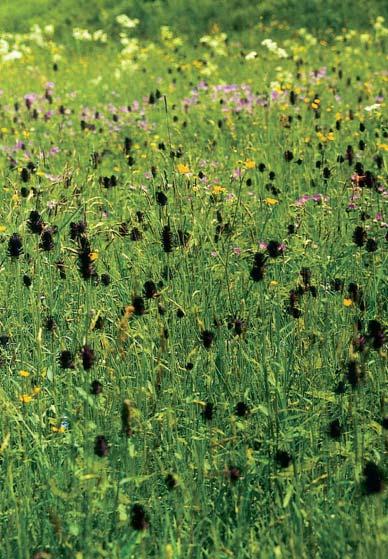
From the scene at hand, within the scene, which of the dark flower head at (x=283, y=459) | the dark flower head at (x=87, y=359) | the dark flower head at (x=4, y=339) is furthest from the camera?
the dark flower head at (x=4, y=339)

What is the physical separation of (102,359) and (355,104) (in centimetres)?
482

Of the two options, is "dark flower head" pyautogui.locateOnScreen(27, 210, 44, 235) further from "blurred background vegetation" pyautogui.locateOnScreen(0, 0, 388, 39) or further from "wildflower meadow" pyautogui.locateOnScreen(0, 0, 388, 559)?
"blurred background vegetation" pyautogui.locateOnScreen(0, 0, 388, 39)

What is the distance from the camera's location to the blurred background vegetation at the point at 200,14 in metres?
12.5

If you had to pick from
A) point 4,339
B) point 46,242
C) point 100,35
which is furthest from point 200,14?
point 4,339

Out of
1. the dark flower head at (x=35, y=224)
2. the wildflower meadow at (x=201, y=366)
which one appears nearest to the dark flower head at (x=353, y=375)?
the wildflower meadow at (x=201, y=366)

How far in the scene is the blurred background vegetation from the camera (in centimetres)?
1254

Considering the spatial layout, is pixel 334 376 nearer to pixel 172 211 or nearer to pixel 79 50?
pixel 172 211

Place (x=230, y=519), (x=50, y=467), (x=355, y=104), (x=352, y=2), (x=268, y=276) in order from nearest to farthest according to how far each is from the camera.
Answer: (x=230, y=519)
(x=50, y=467)
(x=268, y=276)
(x=355, y=104)
(x=352, y=2)

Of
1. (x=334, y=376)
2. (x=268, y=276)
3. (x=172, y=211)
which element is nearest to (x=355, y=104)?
(x=172, y=211)

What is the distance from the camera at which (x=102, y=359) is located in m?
3.18

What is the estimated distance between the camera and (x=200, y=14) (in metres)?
13.4

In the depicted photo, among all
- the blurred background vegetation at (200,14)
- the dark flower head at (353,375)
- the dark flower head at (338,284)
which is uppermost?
the dark flower head at (353,375)

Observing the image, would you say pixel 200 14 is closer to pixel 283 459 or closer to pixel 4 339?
pixel 4 339

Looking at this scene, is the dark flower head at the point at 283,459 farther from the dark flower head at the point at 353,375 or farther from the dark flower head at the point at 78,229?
the dark flower head at the point at 78,229
